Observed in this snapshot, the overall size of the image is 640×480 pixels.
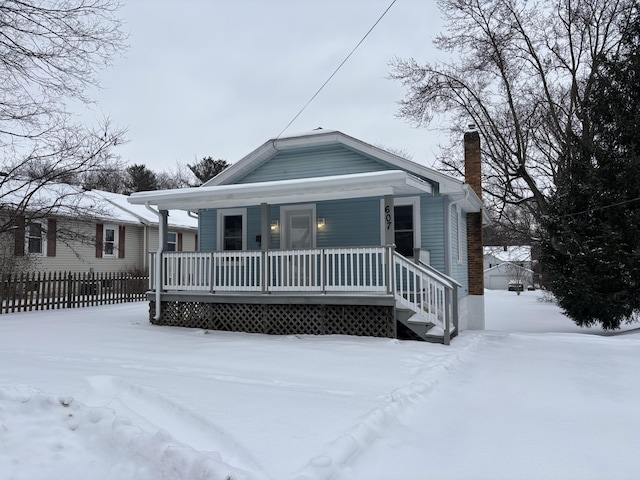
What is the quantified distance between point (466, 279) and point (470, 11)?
11.9 metres

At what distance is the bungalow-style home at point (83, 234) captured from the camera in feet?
53.8

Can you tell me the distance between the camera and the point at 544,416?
175 inches

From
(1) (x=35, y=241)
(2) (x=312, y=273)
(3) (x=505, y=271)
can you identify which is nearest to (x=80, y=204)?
(1) (x=35, y=241)

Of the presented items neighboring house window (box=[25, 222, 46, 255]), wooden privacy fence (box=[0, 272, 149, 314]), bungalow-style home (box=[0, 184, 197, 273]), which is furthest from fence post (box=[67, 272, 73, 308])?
neighboring house window (box=[25, 222, 46, 255])

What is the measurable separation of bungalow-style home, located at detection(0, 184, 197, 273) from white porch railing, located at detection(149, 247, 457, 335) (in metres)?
5.80

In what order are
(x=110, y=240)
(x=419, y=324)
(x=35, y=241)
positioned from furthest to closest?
(x=110, y=240), (x=35, y=241), (x=419, y=324)

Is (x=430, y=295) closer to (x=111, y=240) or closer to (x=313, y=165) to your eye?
(x=313, y=165)

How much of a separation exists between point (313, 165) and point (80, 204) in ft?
44.1

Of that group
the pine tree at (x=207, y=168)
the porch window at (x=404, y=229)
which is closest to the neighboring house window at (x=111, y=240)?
the porch window at (x=404, y=229)

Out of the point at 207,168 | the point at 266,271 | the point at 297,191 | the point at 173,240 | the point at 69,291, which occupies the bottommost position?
the point at 69,291

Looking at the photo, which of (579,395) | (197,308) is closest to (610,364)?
(579,395)

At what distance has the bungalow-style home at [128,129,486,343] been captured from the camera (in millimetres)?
8703

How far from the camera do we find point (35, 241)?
18359 millimetres

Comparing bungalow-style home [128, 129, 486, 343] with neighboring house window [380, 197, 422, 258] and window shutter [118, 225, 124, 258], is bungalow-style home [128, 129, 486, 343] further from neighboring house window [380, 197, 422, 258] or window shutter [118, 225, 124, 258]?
window shutter [118, 225, 124, 258]
